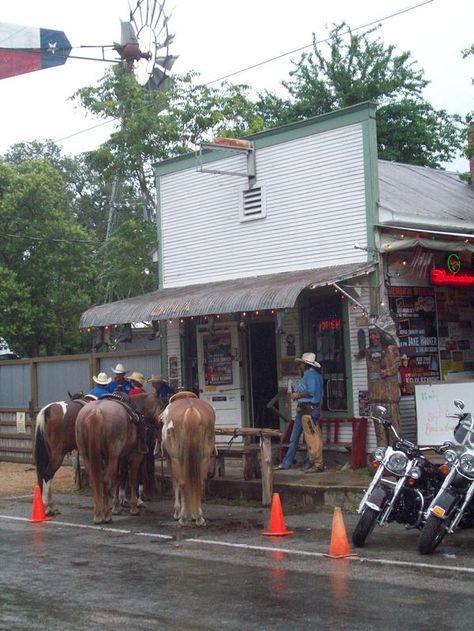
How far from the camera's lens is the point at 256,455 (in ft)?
51.7

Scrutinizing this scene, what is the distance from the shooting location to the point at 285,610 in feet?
26.3

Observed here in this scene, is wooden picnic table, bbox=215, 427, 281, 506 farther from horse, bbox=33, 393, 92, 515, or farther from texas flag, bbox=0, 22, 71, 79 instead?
texas flag, bbox=0, 22, 71, 79

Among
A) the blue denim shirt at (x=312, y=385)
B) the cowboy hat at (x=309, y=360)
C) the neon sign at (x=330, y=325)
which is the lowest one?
the blue denim shirt at (x=312, y=385)

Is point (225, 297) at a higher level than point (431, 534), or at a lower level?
higher

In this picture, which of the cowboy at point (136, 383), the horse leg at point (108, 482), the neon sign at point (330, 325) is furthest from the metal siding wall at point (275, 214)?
the horse leg at point (108, 482)

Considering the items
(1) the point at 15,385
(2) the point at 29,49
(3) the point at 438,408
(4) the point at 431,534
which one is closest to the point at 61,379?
(1) the point at 15,385

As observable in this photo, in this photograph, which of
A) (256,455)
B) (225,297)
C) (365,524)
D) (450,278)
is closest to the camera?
(365,524)

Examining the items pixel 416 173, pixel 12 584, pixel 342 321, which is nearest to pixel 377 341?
pixel 342 321

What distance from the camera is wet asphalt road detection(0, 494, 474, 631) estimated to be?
7727mm

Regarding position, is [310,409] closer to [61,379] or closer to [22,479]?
[22,479]

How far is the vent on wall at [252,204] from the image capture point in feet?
60.1

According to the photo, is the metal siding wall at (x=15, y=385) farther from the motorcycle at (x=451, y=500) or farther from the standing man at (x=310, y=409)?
the motorcycle at (x=451, y=500)

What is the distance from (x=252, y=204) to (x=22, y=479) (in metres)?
7.83

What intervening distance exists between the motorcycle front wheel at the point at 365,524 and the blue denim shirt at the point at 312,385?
5045mm
